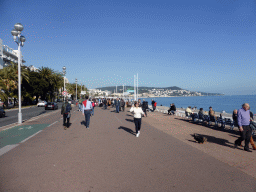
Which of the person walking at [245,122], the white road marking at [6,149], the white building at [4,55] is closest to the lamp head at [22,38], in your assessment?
the white road marking at [6,149]

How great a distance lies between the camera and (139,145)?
8.28 m

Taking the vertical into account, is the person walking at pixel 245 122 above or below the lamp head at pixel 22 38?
below

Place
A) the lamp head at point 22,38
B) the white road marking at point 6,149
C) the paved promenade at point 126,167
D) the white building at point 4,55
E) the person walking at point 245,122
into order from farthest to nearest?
the white building at point 4,55, the lamp head at point 22,38, the person walking at point 245,122, the white road marking at point 6,149, the paved promenade at point 126,167

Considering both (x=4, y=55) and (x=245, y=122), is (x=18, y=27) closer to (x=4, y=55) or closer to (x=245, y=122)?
(x=245, y=122)

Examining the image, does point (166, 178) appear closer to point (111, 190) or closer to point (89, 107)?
point (111, 190)

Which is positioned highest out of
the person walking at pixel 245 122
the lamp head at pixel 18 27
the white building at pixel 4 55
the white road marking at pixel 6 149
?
the white building at pixel 4 55

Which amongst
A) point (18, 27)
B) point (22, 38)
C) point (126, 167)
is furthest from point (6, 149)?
point (22, 38)

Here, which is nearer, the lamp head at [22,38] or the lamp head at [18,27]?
the lamp head at [18,27]

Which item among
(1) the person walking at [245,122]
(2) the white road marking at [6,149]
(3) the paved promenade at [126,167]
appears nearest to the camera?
(3) the paved promenade at [126,167]

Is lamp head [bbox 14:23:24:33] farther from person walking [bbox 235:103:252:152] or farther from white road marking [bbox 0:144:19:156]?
person walking [bbox 235:103:252:152]

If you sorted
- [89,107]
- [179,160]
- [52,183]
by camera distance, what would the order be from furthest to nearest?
[89,107] → [179,160] → [52,183]

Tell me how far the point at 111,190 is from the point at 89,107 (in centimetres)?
880

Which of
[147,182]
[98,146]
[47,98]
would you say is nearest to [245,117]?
[147,182]

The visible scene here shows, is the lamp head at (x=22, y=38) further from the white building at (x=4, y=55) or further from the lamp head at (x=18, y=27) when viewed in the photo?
the white building at (x=4, y=55)
